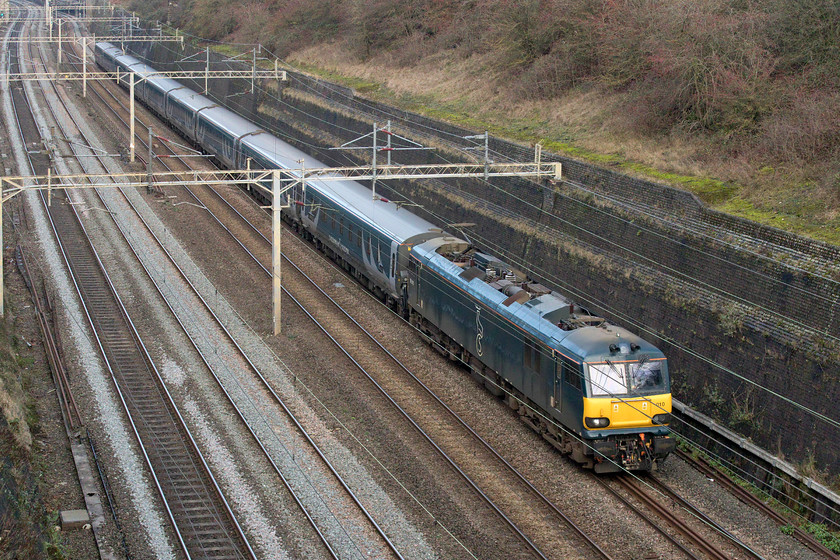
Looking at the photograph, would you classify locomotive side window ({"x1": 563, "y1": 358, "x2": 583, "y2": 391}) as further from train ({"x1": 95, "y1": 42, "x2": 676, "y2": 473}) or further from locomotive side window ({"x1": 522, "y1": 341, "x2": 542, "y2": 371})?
locomotive side window ({"x1": 522, "y1": 341, "x2": 542, "y2": 371})

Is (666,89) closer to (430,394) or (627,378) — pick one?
(430,394)

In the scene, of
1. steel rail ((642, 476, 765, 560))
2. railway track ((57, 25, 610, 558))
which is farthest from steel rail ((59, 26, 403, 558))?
steel rail ((642, 476, 765, 560))

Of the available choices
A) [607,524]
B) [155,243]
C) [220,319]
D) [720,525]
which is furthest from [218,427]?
[155,243]

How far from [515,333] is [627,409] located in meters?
3.36

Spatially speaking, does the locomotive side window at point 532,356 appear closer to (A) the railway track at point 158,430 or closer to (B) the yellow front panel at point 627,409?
(B) the yellow front panel at point 627,409

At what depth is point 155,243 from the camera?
34.8m

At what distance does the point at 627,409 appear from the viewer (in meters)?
18.2

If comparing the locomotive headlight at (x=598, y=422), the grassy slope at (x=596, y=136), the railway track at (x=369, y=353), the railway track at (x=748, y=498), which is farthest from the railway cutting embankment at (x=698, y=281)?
the railway track at (x=369, y=353)

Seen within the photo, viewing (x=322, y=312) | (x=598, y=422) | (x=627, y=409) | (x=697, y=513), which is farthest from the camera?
(x=322, y=312)

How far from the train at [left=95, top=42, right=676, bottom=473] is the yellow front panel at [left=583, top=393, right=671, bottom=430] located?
20mm

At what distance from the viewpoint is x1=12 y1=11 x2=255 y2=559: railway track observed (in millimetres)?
16453

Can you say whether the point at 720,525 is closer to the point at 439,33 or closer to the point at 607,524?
the point at 607,524

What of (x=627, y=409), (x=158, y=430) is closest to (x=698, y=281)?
(x=627, y=409)

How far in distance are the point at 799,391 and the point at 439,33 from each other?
4153 cm
